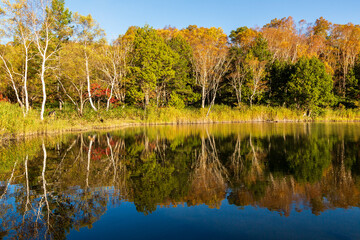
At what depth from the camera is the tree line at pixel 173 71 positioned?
30.9m

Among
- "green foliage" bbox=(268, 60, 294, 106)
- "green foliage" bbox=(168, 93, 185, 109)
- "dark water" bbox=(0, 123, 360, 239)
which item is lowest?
"dark water" bbox=(0, 123, 360, 239)

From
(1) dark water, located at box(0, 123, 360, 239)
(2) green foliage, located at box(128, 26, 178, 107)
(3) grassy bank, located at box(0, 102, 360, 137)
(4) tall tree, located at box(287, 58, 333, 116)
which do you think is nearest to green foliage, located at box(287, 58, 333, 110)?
(4) tall tree, located at box(287, 58, 333, 116)

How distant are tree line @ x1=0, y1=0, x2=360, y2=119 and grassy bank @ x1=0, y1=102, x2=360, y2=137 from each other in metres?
2.11

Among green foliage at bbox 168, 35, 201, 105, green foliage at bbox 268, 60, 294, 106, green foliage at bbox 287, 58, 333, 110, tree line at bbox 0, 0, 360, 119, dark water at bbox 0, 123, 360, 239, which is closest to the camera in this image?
dark water at bbox 0, 123, 360, 239

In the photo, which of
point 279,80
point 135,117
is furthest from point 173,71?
point 279,80

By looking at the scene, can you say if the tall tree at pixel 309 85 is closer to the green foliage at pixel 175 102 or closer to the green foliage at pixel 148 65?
the green foliage at pixel 175 102

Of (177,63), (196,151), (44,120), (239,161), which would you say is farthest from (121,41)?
(239,161)

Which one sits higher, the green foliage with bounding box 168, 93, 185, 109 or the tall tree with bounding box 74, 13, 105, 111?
the tall tree with bounding box 74, 13, 105, 111

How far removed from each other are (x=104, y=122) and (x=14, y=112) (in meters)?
10.1

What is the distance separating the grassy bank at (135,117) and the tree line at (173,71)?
2.11 meters

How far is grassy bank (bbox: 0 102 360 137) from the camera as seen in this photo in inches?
774

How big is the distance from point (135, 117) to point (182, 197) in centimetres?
2826

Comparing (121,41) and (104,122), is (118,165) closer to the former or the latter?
(104,122)

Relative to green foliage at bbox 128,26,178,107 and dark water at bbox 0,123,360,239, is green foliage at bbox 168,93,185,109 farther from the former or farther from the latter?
dark water at bbox 0,123,360,239
